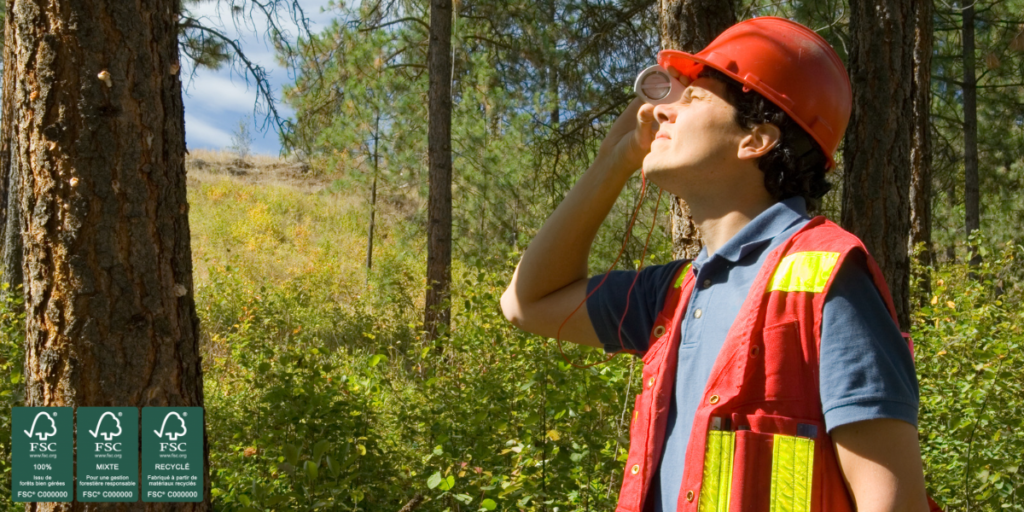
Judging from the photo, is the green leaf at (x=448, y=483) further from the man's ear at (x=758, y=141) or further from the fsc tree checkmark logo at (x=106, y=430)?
the man's ear at (x=758, y=141)

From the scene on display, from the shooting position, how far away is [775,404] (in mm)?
1096

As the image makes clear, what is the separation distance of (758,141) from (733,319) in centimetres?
33

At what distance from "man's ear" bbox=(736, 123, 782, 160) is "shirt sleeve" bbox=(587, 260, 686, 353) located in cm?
31

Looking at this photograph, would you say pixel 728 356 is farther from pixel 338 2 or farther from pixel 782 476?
pixel 338 2

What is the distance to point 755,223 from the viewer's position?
1.31m

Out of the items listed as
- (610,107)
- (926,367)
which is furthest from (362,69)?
(926,367)

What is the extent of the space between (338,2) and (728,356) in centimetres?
1152

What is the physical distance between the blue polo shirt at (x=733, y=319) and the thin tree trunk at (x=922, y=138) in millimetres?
4989

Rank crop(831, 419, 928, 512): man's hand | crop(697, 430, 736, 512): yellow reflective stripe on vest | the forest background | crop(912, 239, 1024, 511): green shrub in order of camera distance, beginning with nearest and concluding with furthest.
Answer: crop(831, 419, 928, 512): man's hand < crop(697, 430, 736, 512): yellow reflective stripe on vest < crop(912, 239, 1024, 511): green shrub < the forest background

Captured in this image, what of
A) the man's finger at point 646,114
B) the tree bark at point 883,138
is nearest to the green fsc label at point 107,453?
the man's finger at point 646,114

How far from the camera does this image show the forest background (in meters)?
3.08

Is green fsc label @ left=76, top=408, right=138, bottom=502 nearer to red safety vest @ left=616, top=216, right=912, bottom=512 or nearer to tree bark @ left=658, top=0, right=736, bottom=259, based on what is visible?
red safety vest @ left=616, top=216, right=912, bottom=512

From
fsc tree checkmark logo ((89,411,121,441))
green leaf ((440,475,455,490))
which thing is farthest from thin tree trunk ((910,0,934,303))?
fsc tree checkmark logo ((89,411,121,441))

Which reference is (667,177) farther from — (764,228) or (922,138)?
(922,138)
